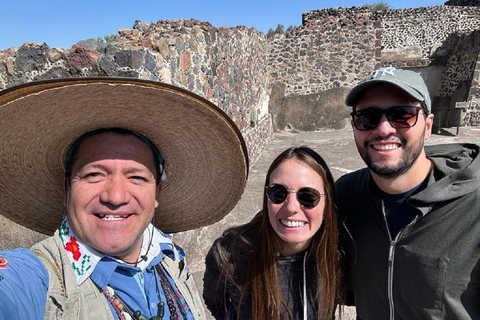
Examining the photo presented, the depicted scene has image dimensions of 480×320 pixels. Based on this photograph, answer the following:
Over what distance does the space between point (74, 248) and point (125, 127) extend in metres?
0.45

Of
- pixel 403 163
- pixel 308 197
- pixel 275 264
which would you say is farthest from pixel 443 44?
pixel 275 264

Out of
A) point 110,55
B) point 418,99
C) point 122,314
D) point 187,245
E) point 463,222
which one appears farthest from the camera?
point 187,245

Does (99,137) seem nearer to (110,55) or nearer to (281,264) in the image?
(281,264)

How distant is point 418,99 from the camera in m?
1.63

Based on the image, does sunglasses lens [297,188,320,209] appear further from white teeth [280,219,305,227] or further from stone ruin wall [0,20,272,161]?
stone ruin wall [0,20,272,161]

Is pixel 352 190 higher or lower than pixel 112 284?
higher

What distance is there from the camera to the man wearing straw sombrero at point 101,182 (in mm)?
1085

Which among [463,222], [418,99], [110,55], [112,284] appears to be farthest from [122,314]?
[110,55]

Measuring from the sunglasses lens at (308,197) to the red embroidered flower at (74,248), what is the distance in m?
0.93

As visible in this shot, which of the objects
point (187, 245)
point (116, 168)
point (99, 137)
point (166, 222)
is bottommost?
point (187, 245)

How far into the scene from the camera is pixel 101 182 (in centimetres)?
130

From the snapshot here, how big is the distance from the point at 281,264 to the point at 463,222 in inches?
30.2

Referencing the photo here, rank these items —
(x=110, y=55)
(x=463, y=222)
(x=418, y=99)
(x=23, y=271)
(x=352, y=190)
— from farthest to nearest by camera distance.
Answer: (x=110, y=55) → (x=352, y=190) → (x=418, y=99) → (x=463, y=222) → (x=23, y=271)

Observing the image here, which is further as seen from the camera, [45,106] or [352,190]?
[352,190]
